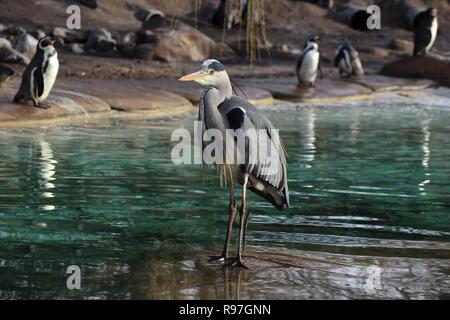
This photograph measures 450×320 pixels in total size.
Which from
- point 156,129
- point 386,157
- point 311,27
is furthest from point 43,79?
point 311,27

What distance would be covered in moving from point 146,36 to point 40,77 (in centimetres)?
741

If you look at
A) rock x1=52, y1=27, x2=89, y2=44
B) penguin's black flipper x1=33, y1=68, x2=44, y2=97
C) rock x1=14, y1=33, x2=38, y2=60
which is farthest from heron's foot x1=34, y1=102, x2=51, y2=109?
rock x1=52, y1=27, x2=89, y2=44

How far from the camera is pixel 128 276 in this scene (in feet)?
14.7

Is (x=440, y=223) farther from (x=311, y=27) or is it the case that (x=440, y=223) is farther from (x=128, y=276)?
(x=311, y=27)

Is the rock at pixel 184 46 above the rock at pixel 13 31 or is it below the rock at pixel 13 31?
below

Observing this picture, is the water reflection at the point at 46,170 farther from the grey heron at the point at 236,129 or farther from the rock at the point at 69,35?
the rock at the point at 69,35

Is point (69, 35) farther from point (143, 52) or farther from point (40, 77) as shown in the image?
point (40, 77)

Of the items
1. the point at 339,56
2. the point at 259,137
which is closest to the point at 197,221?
the point at 259,137

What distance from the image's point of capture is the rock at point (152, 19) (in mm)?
20203

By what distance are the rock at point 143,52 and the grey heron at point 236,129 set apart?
13.1m

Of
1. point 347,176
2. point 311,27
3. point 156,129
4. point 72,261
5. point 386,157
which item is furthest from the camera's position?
point 311,27

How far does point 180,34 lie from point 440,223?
1298 centimetres

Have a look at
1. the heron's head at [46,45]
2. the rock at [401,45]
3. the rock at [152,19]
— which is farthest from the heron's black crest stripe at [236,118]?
the rock at [401,45]

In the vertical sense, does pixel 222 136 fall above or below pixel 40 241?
above
